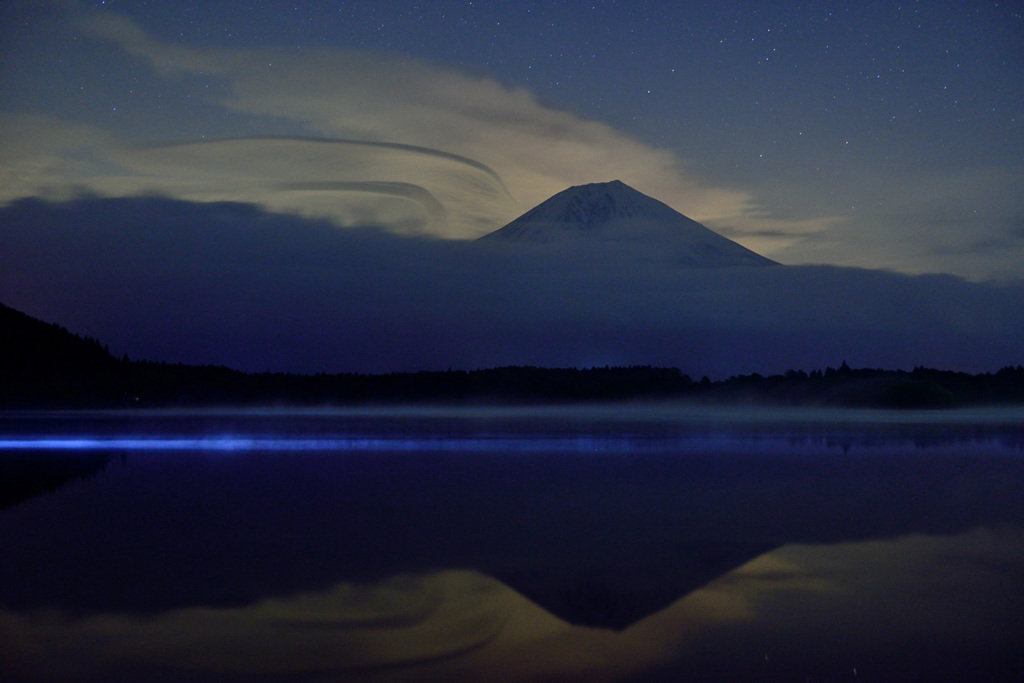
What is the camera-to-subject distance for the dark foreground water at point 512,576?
25.5 ft

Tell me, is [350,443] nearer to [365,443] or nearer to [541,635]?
[365,443]

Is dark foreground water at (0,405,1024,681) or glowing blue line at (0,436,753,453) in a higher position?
glowing blue line at (0,436,753,453)

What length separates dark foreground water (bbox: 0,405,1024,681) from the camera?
777cm

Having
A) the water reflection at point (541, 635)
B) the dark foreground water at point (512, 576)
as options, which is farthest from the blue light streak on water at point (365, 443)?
the water reflection at point (541, 635)

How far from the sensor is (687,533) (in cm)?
1384

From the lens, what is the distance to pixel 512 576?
10.8 meters

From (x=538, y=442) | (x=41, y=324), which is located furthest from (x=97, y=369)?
(x=538, y=442)

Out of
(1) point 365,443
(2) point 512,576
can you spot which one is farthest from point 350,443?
(2) point 512,576

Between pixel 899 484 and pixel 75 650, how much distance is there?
17458mm

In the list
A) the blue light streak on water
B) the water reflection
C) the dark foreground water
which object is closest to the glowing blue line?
the blue light streak on water

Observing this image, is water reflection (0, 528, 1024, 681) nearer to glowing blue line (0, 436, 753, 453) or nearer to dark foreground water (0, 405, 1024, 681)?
dark foreground water (0, 405, 1024, 681)

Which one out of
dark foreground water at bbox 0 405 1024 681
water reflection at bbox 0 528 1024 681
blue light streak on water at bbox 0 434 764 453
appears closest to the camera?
water reflection at bbox 0 528 1024 681

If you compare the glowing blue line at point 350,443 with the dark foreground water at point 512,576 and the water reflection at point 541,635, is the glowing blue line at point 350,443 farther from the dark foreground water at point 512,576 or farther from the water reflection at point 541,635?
the water reflection at point 541,635

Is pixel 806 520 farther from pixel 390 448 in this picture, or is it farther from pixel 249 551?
pixel 390 448
